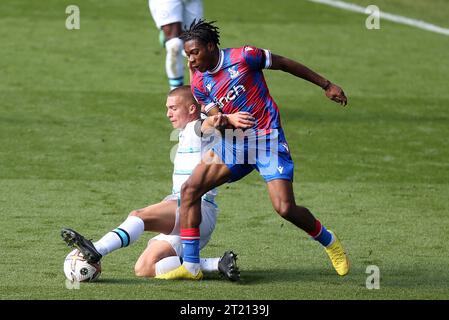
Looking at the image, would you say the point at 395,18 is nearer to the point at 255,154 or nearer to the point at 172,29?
the point at 172,29

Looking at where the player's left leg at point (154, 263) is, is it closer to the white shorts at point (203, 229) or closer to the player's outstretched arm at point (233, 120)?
the white shorts at point (203, 229)

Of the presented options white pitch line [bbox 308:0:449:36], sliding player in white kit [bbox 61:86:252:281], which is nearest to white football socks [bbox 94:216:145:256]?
sliding player in white kit [bbox 61:86:252:281]

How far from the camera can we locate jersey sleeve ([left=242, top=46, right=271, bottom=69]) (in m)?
7.96

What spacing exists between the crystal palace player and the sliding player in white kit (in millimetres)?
162

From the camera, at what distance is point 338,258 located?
8.22m

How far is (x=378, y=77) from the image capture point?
16609 millimetres

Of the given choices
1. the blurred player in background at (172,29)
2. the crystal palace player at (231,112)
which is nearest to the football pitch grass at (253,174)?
the crystal palace player at (231,112)

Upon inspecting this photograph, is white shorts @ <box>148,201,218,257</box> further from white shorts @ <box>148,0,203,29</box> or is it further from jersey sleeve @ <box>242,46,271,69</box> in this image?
white shorts @ <box>148,0,203,29</box>

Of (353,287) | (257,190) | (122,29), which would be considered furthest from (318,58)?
(353,287)

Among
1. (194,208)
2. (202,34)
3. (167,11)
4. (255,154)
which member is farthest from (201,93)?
(167,11)

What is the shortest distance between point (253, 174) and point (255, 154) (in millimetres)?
4115

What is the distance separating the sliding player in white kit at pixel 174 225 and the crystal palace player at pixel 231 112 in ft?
0.53

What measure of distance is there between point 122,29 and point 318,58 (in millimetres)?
3313
